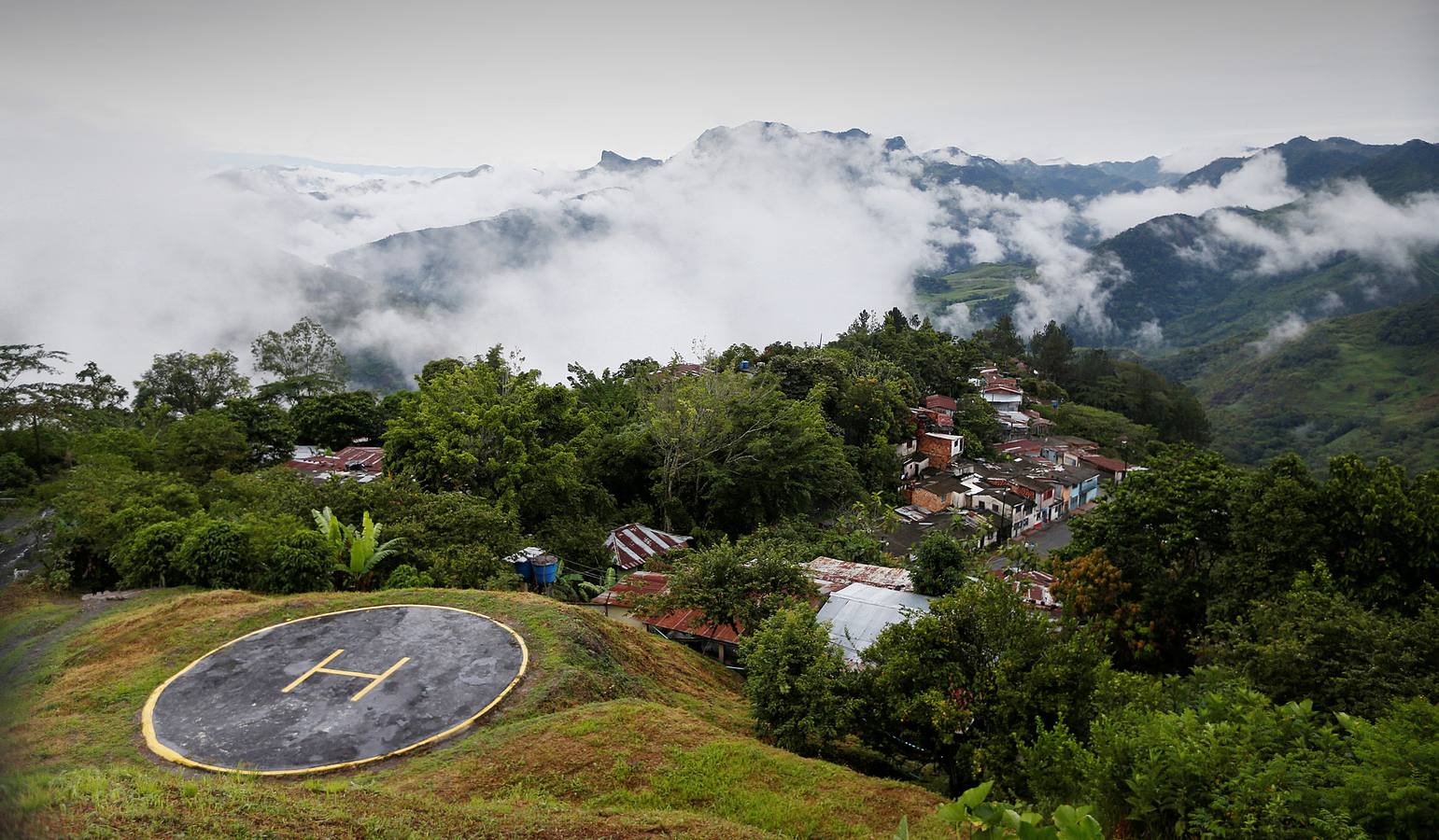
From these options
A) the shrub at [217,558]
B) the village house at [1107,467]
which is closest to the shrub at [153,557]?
the shrub at [217,558]

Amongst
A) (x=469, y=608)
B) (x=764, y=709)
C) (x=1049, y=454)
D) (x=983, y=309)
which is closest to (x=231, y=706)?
(x=469, y=608)

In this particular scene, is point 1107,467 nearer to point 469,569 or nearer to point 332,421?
point 469,569

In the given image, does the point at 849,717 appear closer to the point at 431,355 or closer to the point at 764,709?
the point at 764,709

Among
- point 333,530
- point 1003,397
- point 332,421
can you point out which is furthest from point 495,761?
point 1003,397

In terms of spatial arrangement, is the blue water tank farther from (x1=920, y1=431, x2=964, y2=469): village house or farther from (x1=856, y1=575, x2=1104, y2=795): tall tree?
(x1=920, y1=431, x2=964, y2=469): village house

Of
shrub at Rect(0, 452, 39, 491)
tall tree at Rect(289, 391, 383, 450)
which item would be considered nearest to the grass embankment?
shrub at Rect(0, 452, 39, 491)
